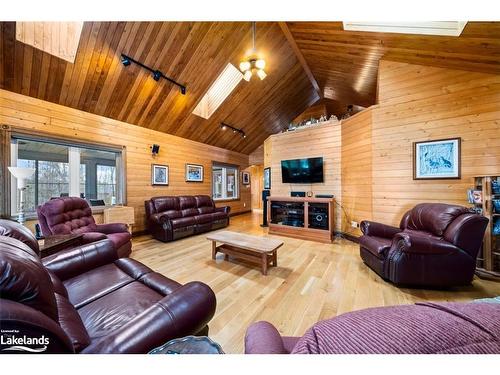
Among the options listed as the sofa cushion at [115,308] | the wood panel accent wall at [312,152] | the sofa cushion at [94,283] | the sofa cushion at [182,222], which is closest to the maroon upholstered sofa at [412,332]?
the sofa cushion at [115,308]

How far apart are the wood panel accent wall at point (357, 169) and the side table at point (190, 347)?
3725mm

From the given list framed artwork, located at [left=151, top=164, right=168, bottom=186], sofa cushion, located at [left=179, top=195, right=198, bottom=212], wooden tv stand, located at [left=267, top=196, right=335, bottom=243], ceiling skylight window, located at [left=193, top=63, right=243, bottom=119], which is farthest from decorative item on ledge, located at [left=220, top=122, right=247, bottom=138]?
wooden tv stand, located at [left=267, top=196, right=335, bottom=243]

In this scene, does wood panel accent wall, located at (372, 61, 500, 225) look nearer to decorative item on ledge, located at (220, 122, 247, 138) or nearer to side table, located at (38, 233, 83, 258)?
decorative item on ledge, located at (220, 122, 247, 138)

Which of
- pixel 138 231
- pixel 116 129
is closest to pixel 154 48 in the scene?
pixel 116 129

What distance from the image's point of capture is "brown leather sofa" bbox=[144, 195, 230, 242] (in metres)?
4.10

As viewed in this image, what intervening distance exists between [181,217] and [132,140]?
84.4 inches

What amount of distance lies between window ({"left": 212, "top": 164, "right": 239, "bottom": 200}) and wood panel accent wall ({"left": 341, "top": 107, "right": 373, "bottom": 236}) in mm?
4424

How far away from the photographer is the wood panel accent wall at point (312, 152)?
4520 millimetres

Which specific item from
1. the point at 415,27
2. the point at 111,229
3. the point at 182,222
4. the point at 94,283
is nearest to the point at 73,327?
the point at 94,283

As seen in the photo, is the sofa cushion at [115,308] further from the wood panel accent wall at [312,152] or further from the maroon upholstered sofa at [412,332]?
the wood panel accent wall at [312,152]
